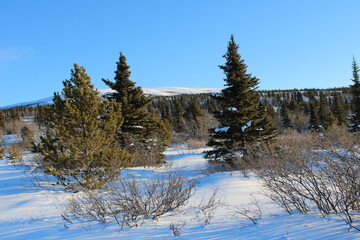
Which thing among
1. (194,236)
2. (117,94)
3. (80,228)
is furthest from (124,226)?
(117,94)

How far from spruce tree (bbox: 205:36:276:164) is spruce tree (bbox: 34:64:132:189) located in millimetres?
7340

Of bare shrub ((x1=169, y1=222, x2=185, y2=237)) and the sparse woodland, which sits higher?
the sparse woodland

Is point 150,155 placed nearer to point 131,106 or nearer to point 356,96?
point 131,106

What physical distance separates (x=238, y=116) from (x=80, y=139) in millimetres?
9382

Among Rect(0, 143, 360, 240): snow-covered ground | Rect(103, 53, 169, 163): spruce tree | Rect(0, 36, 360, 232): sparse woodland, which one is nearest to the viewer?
Rect(0, 143, 360, 240): snow-covered ground

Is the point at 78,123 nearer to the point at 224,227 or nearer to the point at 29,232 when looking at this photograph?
the point at 29,232

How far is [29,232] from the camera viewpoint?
16.2ft

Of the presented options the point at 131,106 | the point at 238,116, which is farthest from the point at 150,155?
the point at 238,116

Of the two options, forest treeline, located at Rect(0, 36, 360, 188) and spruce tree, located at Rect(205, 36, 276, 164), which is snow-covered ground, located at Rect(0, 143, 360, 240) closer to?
forest treeline, located at Rect(0, 36, 360, 188)

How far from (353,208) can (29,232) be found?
21.2ft

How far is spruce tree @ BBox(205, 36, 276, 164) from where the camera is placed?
560 inches

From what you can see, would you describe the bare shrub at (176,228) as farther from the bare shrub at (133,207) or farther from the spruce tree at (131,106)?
the spruce tree at (131,106)

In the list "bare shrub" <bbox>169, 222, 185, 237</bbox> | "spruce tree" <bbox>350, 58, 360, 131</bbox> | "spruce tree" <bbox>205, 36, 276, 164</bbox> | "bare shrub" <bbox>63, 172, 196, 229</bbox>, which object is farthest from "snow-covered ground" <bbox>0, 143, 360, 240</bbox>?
"spruce tree" <bbox>350, 58, 360, 131</bbox>

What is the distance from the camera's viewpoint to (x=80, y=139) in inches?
330
